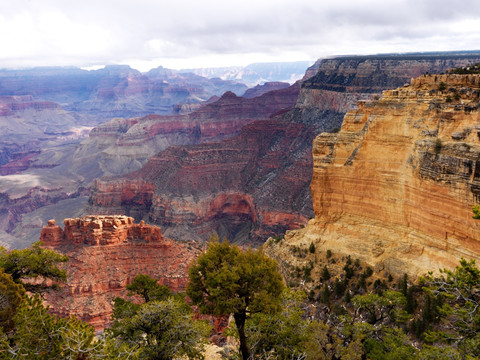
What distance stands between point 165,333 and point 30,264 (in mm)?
10727

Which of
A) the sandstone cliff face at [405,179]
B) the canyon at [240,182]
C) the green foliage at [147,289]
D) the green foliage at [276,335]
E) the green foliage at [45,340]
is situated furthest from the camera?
the canyon at [240,182]

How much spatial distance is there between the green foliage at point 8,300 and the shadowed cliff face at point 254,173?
5563 cm

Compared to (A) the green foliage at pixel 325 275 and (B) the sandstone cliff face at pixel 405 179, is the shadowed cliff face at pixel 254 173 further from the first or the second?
(A) the green foliage at pixel 325 275

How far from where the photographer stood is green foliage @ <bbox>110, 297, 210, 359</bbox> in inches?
703

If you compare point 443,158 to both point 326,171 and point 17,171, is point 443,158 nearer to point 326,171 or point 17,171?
point 326,171

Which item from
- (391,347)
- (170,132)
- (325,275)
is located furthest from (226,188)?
(170,132)

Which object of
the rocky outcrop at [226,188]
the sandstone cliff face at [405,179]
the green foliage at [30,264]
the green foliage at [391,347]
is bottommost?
the rocky outcrop at [226,188]

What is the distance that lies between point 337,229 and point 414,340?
10.2m

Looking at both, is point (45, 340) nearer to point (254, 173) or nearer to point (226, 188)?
point (226, 188)

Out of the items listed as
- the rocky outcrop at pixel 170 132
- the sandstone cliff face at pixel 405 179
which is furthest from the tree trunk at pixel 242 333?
the rocky outcrop at pixel 170 132


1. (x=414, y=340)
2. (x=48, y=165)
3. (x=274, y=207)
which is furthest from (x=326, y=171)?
(x=48, y=165)

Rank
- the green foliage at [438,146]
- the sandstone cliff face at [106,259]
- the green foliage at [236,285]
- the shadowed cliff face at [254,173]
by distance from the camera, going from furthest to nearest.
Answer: the shadowed cliff face at [254,173], the sandstone cliff face at [106,259], the green foliage at [438,146], the green foliage at [236,285]

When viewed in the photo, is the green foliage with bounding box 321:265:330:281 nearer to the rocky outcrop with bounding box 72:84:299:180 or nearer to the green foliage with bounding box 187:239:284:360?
the green foliage with bounding box 187:239:284:360

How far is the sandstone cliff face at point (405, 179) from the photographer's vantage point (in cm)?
2162
